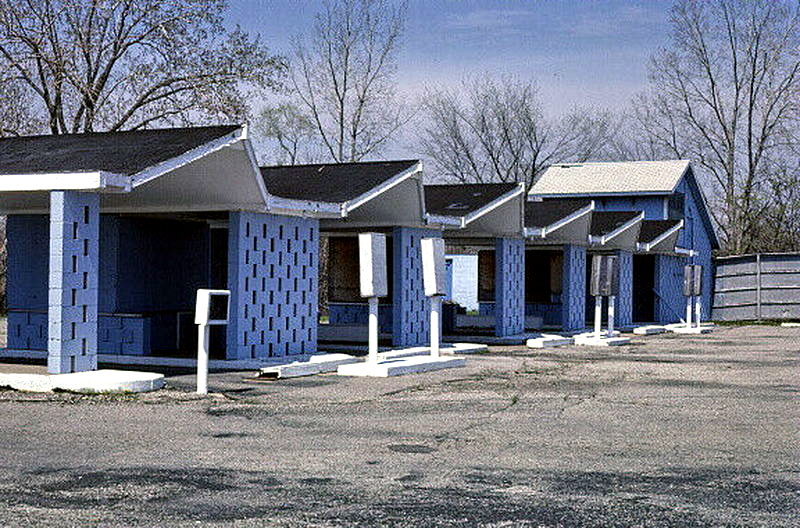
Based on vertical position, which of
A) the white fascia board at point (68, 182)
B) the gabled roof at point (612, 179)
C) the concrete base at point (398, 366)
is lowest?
the concrete base at point (398, 366)

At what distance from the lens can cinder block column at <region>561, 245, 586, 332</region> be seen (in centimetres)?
3034

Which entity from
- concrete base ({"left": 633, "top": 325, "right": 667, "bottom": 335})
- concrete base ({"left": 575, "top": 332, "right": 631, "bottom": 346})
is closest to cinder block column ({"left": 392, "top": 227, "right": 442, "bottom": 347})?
concrete base ({"left": 575, "top": 332, "right": 631, "bottom": 346})

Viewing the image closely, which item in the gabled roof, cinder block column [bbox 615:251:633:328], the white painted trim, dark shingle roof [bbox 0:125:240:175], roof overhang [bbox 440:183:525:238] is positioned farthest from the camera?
the gabled roof

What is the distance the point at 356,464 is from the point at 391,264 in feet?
53.9

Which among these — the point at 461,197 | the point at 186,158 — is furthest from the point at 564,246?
the point at 186,158

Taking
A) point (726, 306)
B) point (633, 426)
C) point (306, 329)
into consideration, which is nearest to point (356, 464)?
point (633, 426)

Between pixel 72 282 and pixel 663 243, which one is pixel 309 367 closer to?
pixel 72 282

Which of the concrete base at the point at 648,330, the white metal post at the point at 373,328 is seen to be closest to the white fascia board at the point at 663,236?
the concrete base at the point at 648,330

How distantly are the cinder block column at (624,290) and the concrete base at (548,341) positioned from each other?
7.37 metres

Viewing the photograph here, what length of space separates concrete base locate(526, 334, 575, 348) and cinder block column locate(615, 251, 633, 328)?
24.2 feet

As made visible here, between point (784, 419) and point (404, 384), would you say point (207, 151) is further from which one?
point (784, 419)

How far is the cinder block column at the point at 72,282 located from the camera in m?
13.9

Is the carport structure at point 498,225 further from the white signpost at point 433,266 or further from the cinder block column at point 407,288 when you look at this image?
the white signpost at point 433,266

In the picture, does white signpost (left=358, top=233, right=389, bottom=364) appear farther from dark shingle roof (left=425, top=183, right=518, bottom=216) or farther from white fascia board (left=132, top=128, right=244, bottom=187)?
dark shingle roof (left=425, top=183, right=518, bottom=216)
